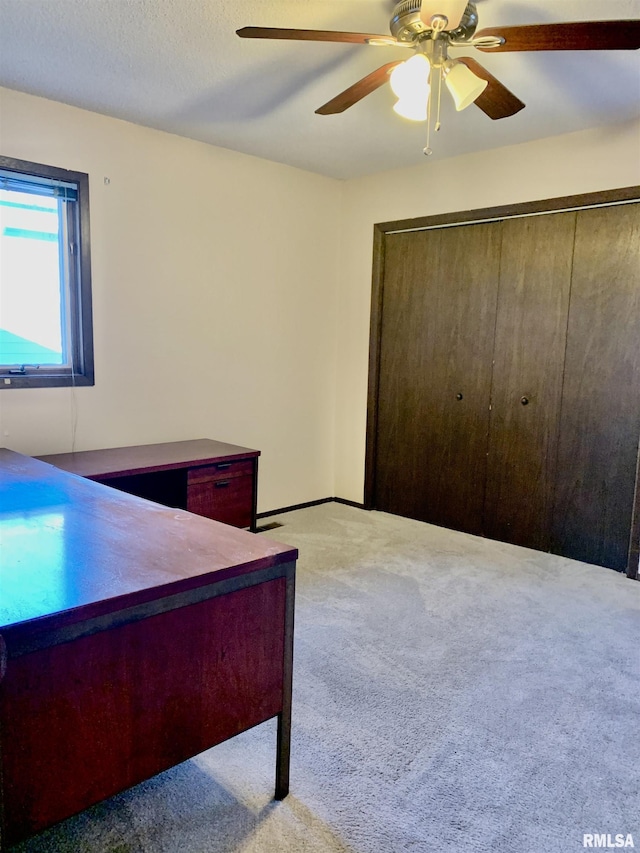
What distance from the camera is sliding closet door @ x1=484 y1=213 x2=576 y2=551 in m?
3.36

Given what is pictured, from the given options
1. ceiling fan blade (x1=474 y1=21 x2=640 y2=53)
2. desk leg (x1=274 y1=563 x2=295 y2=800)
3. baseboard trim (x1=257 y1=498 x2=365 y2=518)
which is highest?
ceiling fan blade (x1=474 y1=21 x2=640 y2=53)

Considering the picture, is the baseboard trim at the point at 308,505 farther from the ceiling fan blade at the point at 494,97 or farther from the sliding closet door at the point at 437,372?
the ceiling fan blade at the point at 494,97

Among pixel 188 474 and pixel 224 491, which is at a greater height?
pixel 188 474

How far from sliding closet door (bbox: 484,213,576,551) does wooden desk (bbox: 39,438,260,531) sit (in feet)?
5.12

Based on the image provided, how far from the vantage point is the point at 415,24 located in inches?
75.0

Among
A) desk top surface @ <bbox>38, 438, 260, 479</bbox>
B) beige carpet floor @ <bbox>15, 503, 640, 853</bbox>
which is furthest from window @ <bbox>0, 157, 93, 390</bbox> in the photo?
beige carpet floor @ <bbox>15, 503, 640, 853</bbox>

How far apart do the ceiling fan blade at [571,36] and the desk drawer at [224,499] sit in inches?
86.2

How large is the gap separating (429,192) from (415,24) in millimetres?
1995

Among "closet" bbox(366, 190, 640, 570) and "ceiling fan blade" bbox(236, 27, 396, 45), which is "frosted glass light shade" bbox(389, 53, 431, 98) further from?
"closet" bbox(366, 190, 640, 570)

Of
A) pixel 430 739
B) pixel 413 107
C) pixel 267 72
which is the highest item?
pixel 267 72

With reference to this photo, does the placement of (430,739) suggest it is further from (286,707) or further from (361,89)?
(361,89)

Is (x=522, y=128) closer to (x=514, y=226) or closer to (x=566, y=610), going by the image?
(x=514, y=226)

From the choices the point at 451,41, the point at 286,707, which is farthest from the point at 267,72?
the point at 286,707

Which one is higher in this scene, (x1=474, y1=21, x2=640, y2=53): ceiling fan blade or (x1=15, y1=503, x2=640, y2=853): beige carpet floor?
(x1=474, y1=21, x2=640, y2=53): ceiling fan blade
